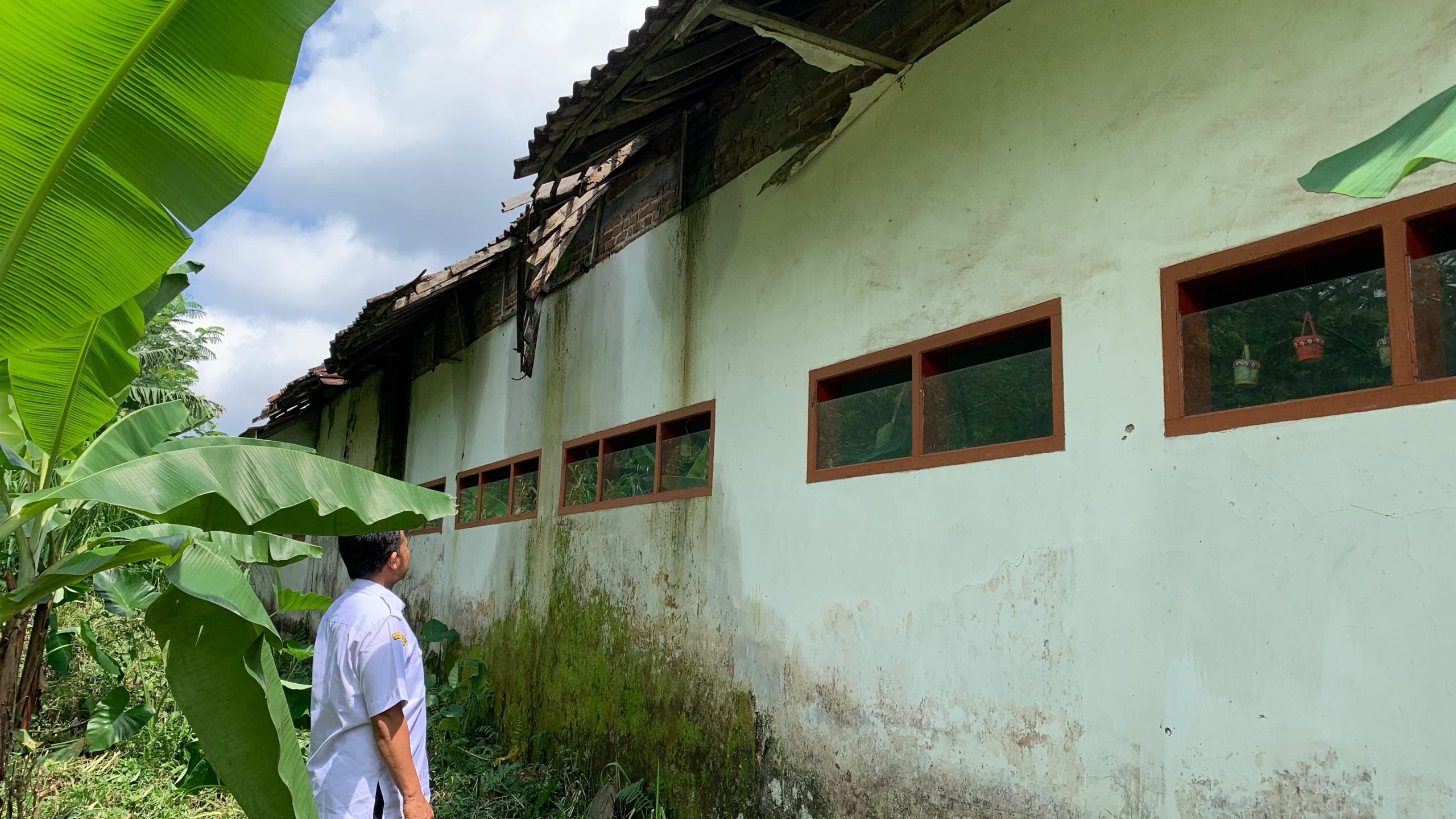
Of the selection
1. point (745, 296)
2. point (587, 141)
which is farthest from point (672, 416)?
point (587, 141)

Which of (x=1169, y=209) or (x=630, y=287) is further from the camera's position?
(x=630, y=287)

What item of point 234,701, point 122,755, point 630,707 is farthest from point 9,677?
point 122,755

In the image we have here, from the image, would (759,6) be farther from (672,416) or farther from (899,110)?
(672,416)

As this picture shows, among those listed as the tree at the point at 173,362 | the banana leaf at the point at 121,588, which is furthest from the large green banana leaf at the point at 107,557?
the tree at the point at 173,362

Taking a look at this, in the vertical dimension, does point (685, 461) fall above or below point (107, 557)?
above

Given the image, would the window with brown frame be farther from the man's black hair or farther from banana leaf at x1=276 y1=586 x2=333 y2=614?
the man's black hair

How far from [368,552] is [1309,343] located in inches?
117

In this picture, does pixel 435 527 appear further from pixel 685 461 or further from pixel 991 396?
pixel 991 396

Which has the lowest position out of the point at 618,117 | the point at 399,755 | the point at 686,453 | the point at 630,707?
the point at 630,707

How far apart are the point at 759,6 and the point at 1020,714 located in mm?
3383

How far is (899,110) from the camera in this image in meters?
4.68

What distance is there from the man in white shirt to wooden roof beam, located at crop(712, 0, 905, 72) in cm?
289

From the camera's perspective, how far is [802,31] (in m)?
4.55

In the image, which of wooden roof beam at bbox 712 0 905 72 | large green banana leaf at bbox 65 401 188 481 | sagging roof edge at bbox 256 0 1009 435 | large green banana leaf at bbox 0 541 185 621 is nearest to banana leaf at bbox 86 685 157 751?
sagging roof edge at bbox 256 0 1009 435
